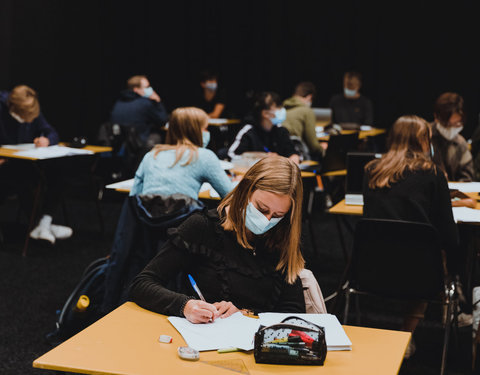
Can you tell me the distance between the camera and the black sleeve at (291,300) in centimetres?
211

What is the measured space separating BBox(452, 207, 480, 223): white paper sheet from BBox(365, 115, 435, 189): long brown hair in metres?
0.37

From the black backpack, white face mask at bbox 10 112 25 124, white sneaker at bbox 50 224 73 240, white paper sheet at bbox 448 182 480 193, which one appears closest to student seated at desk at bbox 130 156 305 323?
the black backpack

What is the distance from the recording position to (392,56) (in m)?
9.66

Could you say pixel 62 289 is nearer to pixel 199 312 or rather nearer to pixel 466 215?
pixel 466 215

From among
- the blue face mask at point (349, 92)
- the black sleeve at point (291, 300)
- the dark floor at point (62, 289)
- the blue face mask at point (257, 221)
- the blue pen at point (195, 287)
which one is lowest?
the dark floor at point (62, 289)

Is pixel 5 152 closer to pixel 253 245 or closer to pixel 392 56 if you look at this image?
pixel 253 245

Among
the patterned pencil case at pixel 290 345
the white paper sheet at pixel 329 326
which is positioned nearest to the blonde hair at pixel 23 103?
the white paper sheet at pixel 329 326

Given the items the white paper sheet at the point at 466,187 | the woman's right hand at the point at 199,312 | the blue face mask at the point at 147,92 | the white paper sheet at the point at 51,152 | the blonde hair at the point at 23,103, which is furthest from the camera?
the blue face mask at the point at 147,92

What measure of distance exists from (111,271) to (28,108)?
3.03 metres

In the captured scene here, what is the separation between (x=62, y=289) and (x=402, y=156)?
243cm

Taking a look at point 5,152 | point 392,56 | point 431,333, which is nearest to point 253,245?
point 431,333

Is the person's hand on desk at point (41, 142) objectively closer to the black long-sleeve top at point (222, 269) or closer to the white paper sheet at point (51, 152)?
the white paper sheet at point (51, 152)

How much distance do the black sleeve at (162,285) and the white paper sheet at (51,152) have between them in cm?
319

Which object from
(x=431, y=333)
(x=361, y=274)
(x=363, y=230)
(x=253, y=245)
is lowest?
(x=431, y=333)
